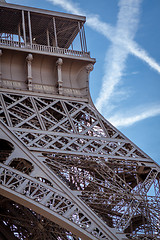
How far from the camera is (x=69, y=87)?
30.7 m

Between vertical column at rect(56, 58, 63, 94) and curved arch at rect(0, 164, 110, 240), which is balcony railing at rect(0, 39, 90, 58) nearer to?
vertical column at rect(56, 58, 63, 94)

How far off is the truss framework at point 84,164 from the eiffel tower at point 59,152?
0.04 meters

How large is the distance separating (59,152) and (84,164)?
1.35 metres

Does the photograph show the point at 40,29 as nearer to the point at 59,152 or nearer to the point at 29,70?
the point at 29,70

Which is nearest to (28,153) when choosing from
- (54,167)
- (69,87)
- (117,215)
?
(54,167)

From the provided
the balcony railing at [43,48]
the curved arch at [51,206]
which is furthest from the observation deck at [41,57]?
the curved arch at [51,206]

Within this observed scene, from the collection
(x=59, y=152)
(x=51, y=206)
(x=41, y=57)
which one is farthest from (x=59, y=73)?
(x=51, y=206)

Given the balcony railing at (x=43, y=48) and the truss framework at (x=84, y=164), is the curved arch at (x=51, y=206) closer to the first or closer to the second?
the truss framework at (x=84, y=164)

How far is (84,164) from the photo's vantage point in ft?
84.8

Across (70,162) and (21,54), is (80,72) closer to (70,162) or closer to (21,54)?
(21,54)

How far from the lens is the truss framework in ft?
75.0

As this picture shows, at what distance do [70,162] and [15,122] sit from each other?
11.8 feet

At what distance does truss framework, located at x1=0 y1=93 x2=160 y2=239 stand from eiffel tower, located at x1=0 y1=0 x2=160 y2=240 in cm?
4

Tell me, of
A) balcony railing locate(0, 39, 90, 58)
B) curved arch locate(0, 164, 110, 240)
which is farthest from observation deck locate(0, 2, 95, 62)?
curved arch locate(0, 164, 110, 240)
